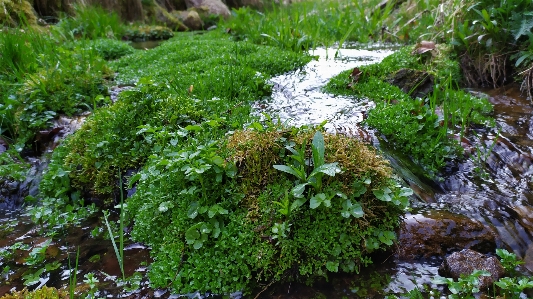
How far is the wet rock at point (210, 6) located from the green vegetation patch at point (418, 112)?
1410cm

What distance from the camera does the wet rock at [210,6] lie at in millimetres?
18614

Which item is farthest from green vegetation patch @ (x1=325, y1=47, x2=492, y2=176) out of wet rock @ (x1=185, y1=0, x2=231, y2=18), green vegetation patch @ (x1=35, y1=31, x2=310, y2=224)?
wet rock @ (x1=185, y1=0, x2=231, y2=18)

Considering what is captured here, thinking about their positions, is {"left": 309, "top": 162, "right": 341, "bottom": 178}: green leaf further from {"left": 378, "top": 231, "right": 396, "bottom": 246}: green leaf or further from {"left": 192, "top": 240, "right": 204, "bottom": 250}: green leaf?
{"left": 192, "top": 240, "right": 204, "bottom": 250}: green leaf

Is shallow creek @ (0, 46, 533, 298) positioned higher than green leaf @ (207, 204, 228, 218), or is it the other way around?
green leaf @ (207, 204, 228, 218)

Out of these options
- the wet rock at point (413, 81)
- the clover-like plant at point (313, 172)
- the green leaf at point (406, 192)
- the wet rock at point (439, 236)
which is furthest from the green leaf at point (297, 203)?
the wet rock at point (413, 81)

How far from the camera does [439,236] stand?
2.98 meters

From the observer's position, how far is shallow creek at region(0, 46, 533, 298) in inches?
104

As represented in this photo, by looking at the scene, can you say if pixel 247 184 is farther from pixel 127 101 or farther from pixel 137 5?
pixel 137 5

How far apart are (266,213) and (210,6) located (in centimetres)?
1804

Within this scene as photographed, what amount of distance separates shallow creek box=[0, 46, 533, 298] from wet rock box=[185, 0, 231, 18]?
14.3 m

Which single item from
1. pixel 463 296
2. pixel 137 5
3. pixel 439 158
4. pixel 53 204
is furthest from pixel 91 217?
pixel 137 5

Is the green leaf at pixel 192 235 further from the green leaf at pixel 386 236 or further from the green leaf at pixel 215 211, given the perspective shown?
the green leaf at pixel 386 236

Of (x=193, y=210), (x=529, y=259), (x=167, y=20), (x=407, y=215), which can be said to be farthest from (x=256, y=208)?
(x=167, y=20)

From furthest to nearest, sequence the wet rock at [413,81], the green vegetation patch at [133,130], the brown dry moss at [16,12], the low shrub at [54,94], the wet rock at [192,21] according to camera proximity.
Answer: the wet rock at [192,21] → the brown dry moss at [16,12] → the wet rock at [413,81] → the low shrub at [54,94] → the green vegetation patch at [133,130]
